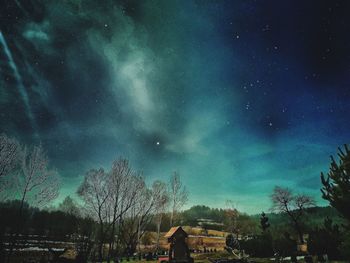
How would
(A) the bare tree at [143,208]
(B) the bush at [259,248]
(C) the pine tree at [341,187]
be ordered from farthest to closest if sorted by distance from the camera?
(A) the bare tree at [143,208] → (B) the bush at [259,248] → (C) the pine tree at [341,187]

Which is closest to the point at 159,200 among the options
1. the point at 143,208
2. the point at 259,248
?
the point at 143,208

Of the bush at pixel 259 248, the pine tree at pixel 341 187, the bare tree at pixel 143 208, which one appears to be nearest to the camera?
the pine tree at pixel 341 187

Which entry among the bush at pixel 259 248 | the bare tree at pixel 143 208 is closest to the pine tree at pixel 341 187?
the bush at pixel 259 248

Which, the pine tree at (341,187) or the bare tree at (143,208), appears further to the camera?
the bare tree at (143,208)

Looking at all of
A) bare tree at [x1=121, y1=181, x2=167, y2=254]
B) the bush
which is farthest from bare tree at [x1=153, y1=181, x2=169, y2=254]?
the bush

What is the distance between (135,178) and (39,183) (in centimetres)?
1637

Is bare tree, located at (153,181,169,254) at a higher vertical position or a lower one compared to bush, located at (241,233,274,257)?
higher

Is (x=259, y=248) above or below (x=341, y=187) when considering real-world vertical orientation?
below

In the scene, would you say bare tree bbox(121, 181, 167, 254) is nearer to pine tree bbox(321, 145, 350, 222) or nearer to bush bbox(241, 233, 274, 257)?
bush bbox(241, 233, 274, 257)

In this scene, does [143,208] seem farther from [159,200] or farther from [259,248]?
[259,248]

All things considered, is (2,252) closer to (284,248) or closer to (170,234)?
(170,234)

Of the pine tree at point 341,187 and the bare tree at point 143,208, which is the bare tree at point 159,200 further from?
the pine tree at point 341,187

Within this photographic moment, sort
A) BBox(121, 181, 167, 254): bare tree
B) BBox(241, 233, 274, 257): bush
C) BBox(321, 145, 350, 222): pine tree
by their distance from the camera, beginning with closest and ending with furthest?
BBox(321, 145, 350, 222): pine tree
BBox(241, 233, 274, 257): bush
BBox(121, 181, 167, 254): bare tree

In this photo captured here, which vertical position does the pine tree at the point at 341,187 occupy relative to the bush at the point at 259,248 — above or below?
above
